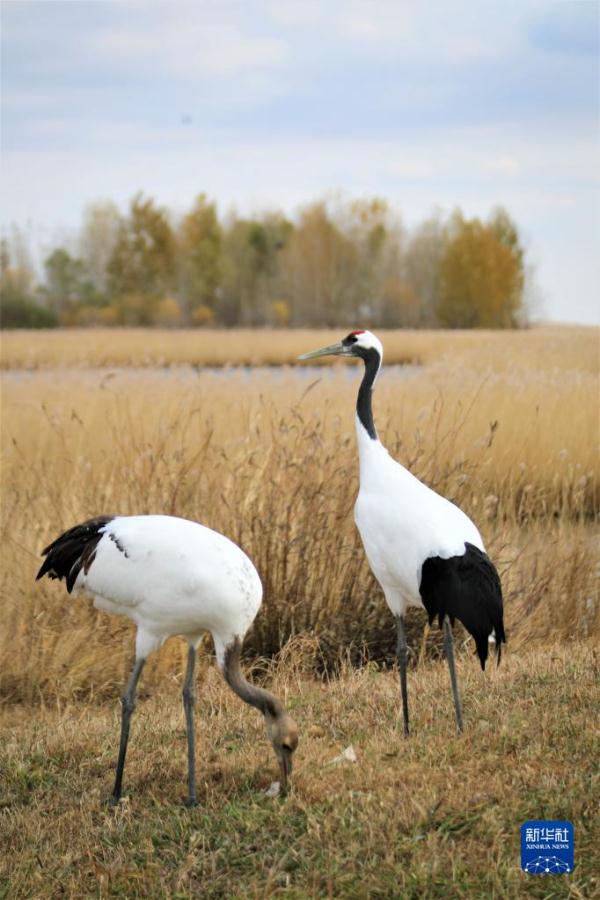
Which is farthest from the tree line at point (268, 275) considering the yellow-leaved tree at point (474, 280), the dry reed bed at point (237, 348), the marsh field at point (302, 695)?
the marsh field at point (302, 695)

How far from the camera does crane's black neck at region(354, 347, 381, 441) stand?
200 inches

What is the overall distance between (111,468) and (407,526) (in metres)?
4.16

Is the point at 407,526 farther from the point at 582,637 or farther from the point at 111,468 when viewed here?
the point at 111,468

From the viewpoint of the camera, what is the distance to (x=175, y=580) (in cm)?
423

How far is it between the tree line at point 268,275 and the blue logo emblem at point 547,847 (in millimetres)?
41257

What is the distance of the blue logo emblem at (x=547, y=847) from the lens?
3.55 metres

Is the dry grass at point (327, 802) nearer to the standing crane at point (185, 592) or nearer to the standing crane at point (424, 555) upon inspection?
the standing crane at point (185, 592)

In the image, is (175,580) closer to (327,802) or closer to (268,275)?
(327,802)

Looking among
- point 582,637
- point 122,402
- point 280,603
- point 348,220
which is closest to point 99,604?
point 280,603

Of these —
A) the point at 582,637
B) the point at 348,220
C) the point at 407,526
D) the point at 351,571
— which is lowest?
the point at 582,637

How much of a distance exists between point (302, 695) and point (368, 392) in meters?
1.53

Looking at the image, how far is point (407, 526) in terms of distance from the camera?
470 cm

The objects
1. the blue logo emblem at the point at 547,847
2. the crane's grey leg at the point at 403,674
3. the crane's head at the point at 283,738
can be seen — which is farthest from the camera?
the crane's grey leg at the point at 403,674

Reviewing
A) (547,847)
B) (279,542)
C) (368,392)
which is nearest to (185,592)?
(368,392)
